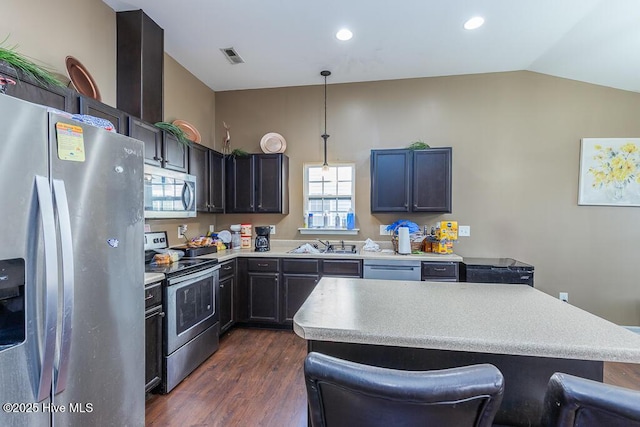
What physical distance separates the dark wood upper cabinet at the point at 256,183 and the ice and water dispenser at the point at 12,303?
276 centimetres

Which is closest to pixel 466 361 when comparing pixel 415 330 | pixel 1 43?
pixel 415 330

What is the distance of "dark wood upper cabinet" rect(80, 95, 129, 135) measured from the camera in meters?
1.90

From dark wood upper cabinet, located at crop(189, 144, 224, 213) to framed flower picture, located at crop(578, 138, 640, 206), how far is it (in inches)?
174

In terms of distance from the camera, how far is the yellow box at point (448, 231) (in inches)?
135

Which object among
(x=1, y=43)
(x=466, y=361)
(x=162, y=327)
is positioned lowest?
(x=162, y=327)

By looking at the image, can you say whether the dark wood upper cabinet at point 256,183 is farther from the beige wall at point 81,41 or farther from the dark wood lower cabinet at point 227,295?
the dark wood lower cabinet at point 227,295

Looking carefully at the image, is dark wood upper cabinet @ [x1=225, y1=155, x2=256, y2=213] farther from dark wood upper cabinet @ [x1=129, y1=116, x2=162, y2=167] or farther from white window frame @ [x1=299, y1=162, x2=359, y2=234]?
dark wood upper cabinet @ [x1=129, y1=116, x2=162, y2=167]

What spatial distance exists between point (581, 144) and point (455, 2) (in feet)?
7.97

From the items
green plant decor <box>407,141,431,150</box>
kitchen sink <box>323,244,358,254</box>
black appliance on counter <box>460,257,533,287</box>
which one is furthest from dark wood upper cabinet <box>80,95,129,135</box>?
black appliance on counter <box>460,257,533,287</box>

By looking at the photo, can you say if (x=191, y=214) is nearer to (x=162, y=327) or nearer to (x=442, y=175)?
(x=162, y=327)

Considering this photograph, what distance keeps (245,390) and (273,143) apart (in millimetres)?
2941

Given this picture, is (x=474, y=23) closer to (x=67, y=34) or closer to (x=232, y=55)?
(x=232, y=55)

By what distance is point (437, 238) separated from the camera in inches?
137

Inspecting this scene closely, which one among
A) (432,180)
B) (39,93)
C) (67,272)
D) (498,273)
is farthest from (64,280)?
(498,273)
